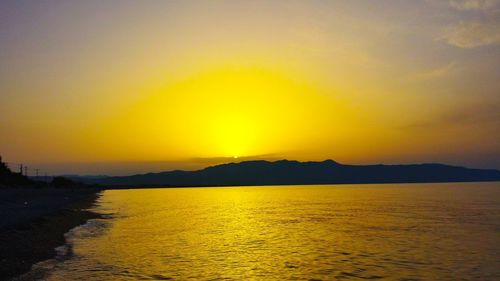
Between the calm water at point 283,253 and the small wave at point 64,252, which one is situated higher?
the small wave at point 64,252

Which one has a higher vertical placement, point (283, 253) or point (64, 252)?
point (64, 252)

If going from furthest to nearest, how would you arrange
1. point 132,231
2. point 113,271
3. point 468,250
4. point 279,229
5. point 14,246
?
point 279,229, point 132,231, point 468,250, point 14,246, point 113,271

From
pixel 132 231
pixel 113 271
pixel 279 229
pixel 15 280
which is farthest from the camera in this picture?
pixel 279 229

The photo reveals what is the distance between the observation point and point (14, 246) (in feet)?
109

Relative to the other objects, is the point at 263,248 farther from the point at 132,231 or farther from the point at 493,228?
the point at 493,228

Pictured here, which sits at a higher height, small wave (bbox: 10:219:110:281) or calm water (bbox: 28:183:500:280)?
small wave (bbox: 10:219:110:281)

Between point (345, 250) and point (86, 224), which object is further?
point (86, 224)

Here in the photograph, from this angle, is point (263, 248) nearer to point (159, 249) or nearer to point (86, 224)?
point (159, 249)

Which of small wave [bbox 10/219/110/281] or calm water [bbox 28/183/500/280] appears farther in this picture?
calm water [bbox 28/183/500/280]

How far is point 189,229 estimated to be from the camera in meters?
60.2

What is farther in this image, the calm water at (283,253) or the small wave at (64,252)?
the calm water at (283,253)

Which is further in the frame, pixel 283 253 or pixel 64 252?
pixel 283 253

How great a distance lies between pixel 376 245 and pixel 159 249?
2113 centimetres

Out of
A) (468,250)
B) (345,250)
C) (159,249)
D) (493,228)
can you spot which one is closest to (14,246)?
(159,249)
